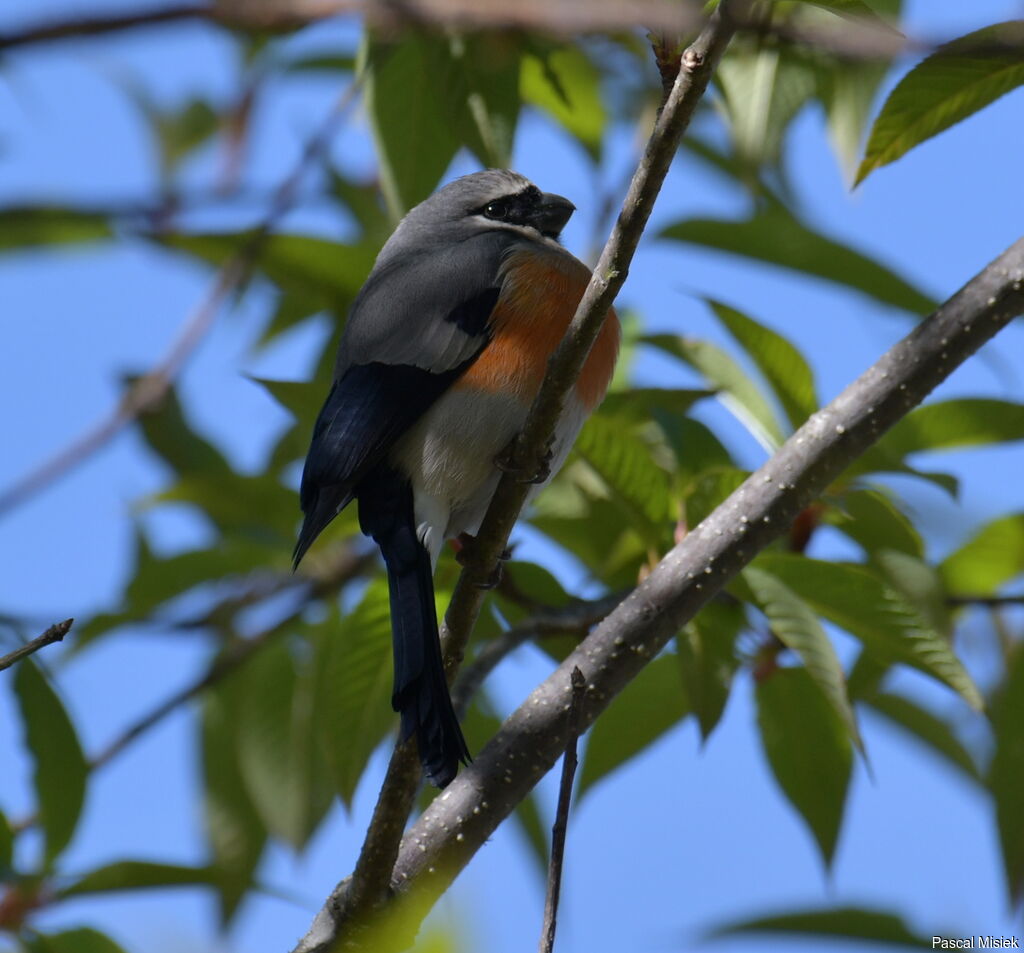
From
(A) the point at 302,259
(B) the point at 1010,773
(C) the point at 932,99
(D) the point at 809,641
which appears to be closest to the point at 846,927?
(D) the point at 809,641

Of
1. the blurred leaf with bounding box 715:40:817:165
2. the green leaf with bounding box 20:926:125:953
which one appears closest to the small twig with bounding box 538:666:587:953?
the green leaf with bounding box 20:926:125:953

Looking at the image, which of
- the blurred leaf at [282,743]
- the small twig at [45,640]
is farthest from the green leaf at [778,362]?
the small twig at [45,640]

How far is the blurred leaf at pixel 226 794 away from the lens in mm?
4324

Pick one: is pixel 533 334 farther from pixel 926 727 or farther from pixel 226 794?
pixel 226 794

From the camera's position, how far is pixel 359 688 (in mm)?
3051

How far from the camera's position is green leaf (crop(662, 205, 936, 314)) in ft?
11.2

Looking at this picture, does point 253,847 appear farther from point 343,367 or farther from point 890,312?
point 890,312

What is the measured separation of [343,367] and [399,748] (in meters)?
1.40

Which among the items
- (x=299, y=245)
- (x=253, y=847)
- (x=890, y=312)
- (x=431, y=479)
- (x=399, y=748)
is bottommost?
(x=399, y=748)

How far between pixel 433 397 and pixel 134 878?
1.39m

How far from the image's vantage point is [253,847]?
14.4 ft

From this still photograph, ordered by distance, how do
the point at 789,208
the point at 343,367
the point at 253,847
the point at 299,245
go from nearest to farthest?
the point at 343,367, the point at 299,245, the point at 789,208, the point at 253,847

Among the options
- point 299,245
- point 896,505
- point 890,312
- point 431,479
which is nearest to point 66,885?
point 431,479

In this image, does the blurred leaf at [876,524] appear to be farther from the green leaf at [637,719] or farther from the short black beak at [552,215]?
the short black beak at [552,215]
